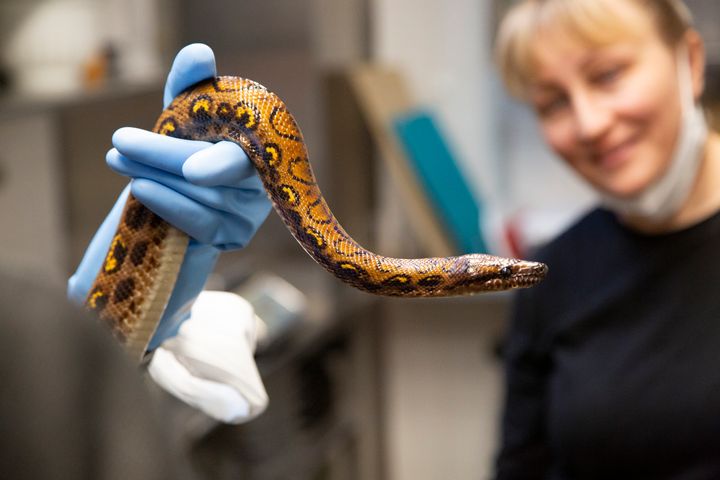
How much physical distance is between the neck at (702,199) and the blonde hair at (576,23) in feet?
0.54

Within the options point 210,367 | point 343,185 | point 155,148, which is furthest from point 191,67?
point 343,185

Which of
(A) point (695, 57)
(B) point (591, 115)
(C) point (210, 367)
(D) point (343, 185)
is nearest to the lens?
(C) point (210, 367)

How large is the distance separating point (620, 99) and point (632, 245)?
0.22 meters

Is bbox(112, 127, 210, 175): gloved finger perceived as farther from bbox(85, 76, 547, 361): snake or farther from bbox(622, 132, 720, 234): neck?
bbox(622, 132, 720, 234): neck

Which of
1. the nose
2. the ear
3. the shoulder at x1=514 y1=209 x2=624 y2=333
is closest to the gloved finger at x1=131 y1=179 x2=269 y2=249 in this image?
Answer: the nose

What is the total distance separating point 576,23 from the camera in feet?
3.39

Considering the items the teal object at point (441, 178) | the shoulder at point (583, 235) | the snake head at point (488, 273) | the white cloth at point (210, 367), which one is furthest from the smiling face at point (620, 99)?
the teal object at point (441, 178)

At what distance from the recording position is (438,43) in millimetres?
2514

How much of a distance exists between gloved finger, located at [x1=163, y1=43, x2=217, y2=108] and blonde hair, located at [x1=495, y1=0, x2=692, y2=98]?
2.11 feet

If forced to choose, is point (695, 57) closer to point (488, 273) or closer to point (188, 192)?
point (488, 273)

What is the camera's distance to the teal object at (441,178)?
7.18 feet

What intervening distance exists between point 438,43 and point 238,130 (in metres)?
2.08

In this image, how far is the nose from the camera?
3.24 ft

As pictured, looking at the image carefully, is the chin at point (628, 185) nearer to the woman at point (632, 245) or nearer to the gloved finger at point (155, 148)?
the woman at point (632, 245)
